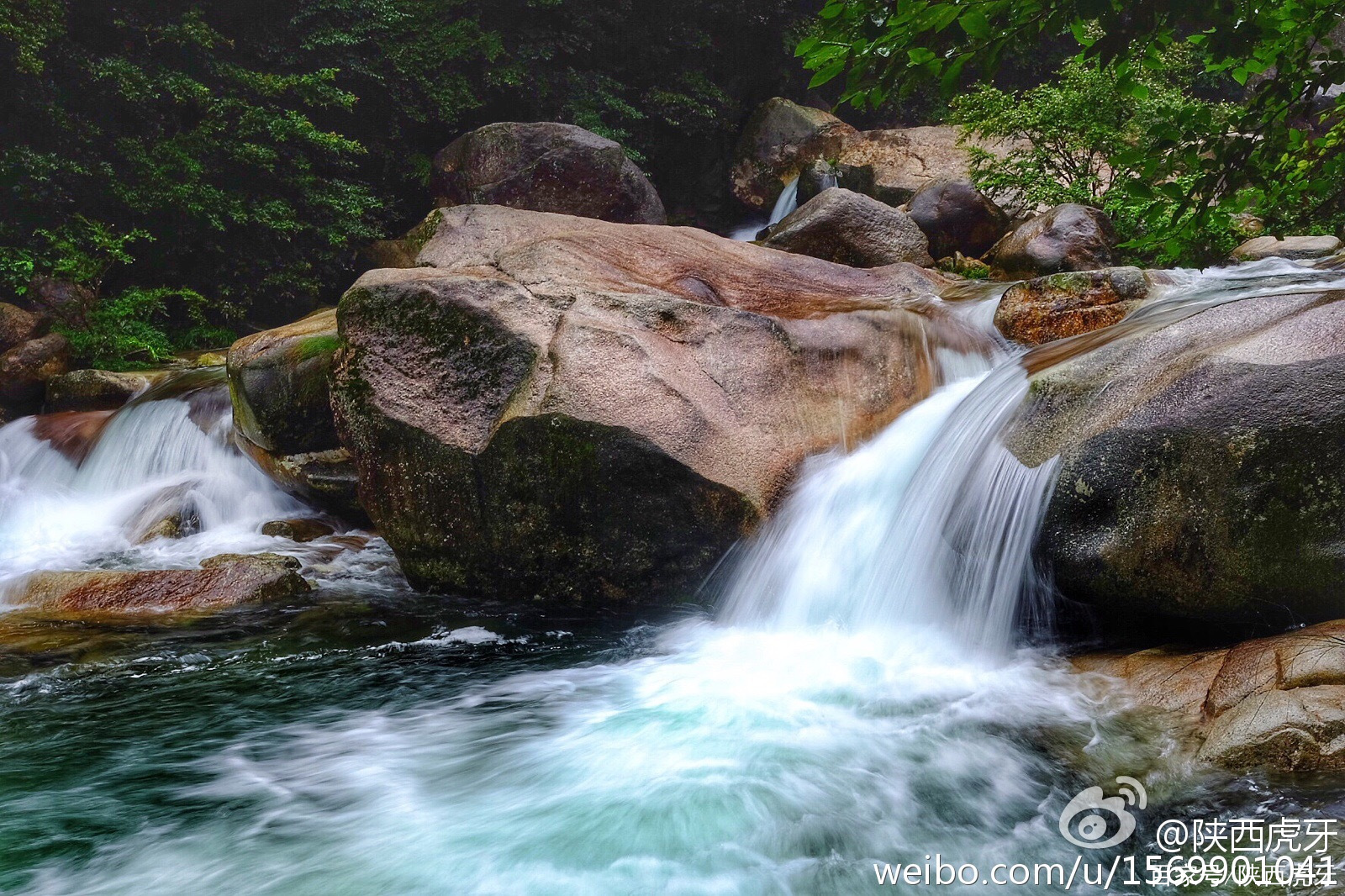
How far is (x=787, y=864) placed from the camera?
2805mm

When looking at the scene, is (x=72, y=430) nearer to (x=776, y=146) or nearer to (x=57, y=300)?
(x=57, y=300)

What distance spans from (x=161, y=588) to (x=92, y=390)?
6272 mm

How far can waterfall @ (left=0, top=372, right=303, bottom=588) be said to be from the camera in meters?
7.48

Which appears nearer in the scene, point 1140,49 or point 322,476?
point 1140,49

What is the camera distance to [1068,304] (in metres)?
6.86

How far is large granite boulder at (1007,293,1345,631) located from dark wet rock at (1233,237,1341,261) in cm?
663

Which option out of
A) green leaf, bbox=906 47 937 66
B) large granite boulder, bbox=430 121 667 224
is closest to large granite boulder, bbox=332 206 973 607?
green leaf, bbox=906 47 937 66

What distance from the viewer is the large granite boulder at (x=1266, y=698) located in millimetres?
2768

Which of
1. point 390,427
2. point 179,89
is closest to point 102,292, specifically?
point 179,89

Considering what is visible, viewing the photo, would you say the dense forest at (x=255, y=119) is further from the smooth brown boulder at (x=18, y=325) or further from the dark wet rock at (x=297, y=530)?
the dark wet rock at (x=297, y=530)

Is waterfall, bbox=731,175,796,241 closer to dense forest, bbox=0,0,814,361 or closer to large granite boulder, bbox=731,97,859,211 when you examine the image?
large granite boulder, bbox=731,97,859,211

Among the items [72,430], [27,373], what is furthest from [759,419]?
[27,373]

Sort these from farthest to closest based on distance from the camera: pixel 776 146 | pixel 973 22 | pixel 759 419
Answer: pixel 776 146
pixel 759 419
pixel 973 22

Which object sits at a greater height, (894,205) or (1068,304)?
(894,205)
